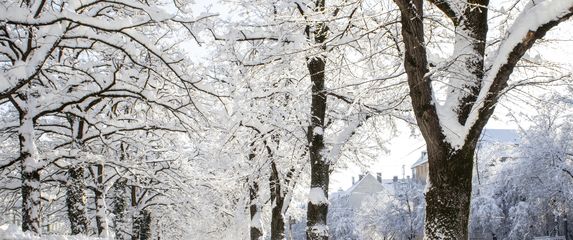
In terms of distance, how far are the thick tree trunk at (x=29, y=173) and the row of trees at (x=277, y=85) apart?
2 cm

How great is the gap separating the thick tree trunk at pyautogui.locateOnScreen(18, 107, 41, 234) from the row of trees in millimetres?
22

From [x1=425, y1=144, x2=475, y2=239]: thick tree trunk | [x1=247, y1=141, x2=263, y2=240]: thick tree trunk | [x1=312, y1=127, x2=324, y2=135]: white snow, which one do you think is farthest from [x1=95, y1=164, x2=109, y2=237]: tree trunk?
[x1=425, y1=144, x2=475, y2=239]: thick tree trunk

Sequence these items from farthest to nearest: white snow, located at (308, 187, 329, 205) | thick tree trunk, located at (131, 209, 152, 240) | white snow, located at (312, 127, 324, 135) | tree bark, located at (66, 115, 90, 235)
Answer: thick tree trunk, located at (131, 209, 152, 240)
tree bark, located at (66, 115, 90, 235)
white snow, located at (312, 127, 324, 135)
white snow, located at (308, 187, 329, 205)

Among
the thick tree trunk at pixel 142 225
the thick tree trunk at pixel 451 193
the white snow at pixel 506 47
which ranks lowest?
the thick tree trunk at pixel 142 225

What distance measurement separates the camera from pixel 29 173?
9.27 m

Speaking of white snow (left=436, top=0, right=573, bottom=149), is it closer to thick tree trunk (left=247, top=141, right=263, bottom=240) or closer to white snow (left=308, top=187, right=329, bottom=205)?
white snow (left=308, top=187, right=329, bottom=205)

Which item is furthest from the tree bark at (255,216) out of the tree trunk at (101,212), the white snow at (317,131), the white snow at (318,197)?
the white snow at (318,197)

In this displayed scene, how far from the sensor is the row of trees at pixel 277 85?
17.1 ft

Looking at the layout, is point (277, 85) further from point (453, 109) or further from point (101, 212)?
point (101, 212)

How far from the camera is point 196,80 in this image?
27.7 ft

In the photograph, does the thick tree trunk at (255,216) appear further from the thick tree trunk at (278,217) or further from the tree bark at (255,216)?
the thick tree trunk at (278,217)

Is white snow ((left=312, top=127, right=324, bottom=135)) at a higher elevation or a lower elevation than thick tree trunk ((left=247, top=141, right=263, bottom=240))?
higher

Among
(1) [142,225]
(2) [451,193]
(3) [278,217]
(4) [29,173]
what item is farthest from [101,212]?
(2) [451,193]

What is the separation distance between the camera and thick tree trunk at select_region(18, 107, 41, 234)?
30.1 feet
